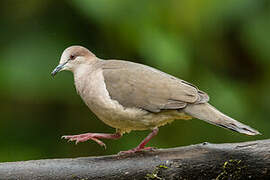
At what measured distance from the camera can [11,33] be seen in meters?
4.95

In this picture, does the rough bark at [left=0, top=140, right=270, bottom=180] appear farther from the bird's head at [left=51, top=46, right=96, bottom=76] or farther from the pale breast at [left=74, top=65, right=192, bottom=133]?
the bird's head at [left=51, top=46, right=96, bottom=76]

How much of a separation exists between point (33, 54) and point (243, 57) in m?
1.91

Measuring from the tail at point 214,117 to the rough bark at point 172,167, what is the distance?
0.40 ft

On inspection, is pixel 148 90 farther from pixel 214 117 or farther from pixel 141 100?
pixel 214 117

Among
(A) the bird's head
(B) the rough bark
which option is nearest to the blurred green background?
(A) the bird's head

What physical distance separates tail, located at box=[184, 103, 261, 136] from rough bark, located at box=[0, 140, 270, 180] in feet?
0.40

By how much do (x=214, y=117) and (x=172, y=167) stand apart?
0.43 m

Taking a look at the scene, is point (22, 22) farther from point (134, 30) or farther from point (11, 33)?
point (134, 30)

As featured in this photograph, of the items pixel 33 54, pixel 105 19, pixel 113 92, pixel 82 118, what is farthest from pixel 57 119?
pixel 113 92

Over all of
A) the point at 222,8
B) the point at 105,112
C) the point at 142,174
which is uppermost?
the point at 222,8

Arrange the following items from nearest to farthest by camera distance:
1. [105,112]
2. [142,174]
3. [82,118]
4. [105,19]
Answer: [142,174] < [105,112] < [105,19] < [82,118]

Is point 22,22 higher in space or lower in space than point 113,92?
higher

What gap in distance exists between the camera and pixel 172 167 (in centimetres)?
342

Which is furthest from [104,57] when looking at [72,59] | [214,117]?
[214,117]
